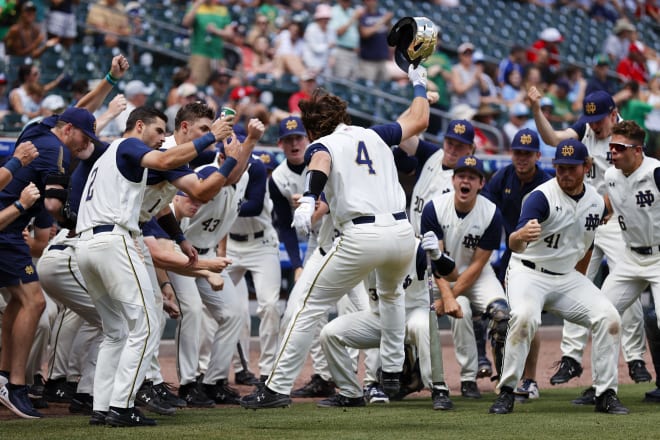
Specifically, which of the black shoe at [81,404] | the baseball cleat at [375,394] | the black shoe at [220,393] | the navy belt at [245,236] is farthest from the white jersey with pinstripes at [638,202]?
the black shoe at [81,404]

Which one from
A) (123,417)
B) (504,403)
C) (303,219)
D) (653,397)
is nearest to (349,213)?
(303,219)

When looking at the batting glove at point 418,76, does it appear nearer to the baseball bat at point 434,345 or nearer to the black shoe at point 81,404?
the baseball bat at point 434,345

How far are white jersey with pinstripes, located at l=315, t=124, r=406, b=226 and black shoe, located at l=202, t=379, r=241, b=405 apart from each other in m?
2.01

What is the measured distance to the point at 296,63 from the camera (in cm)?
1536

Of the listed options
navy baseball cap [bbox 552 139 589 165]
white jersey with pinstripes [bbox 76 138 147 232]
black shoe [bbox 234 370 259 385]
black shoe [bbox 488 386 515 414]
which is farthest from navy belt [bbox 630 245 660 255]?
white jersey with pinstripes [bbox 76 138 147 232]

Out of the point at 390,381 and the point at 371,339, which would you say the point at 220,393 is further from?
the point at 390,381

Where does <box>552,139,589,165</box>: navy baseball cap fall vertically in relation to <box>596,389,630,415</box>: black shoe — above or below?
above

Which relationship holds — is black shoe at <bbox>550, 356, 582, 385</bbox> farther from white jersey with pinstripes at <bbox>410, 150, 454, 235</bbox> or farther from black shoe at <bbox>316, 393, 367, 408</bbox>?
black shoe at <bbox>316, 393, 367, 408</bbox>

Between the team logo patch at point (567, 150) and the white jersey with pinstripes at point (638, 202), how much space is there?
2.71ft

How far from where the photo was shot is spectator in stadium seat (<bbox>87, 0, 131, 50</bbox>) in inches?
575

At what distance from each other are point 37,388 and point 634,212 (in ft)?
15.3

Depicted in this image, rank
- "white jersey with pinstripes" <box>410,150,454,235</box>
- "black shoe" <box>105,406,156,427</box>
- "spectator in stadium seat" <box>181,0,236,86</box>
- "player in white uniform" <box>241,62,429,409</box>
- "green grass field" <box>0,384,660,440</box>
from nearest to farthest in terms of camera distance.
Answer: "green grass field" <box>0,384,660,440</box> < "black shoe" <box>105,406,156,427</box> < "player in white uniform" <box>241,62,429,409</box> < "white jersey with pinstripes" <box>410,150,454,235</box> < "spectator in stadium seat" <box>181,0,236,86</box>

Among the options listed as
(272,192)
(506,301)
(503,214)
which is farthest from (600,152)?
(272,192)

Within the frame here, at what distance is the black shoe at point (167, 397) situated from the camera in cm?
732
